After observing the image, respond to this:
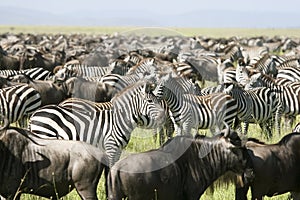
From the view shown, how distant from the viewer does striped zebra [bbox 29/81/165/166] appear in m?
7.34

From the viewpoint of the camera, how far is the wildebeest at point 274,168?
5984 millimetres

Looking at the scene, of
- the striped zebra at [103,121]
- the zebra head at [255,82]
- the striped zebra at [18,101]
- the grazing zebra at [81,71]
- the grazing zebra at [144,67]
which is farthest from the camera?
the grazing zebra at [144,67]

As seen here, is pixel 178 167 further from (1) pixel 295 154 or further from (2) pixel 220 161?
(1) pixel 295 154

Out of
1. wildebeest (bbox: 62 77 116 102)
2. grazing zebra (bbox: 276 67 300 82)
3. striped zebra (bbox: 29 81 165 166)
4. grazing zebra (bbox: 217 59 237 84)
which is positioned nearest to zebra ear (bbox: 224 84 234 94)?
wildebeest (bbox: 62 77 116 102)

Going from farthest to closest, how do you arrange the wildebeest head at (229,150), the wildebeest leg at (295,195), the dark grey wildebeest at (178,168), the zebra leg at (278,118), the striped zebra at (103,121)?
the zebra leg at (278,118), the striped zebra at (103,121), the wildebeest leg at (295,195), the wildebeest head at (229,150), the dark grey wildebeest at (178,168)

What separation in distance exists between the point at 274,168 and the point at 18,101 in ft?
19.1

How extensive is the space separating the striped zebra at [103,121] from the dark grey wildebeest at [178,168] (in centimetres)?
160

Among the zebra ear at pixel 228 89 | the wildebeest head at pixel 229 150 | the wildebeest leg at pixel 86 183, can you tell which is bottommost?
the zebra ear at pixel 228 89

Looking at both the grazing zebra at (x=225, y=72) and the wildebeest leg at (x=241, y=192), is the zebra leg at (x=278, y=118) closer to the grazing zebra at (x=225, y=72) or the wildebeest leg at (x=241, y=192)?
the grazing zebra at (x=225, y=72)

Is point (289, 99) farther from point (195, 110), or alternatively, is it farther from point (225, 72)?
point (225, 72)

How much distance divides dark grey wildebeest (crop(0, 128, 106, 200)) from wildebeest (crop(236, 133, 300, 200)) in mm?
1584

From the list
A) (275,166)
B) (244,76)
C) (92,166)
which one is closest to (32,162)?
(92,166)

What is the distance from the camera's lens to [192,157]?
230 inches

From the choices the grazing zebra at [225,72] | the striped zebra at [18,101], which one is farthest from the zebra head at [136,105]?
the grazing zebra at [225,72]
